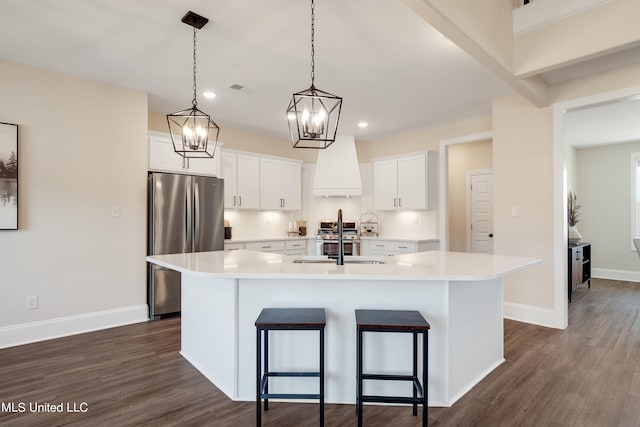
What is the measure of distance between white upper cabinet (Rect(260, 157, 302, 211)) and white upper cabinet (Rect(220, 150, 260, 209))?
5.2 inches

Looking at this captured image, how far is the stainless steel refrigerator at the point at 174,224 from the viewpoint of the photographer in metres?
4.05

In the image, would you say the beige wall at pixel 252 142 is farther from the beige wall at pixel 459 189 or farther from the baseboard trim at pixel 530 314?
the baseboard trim at pixel 530 314

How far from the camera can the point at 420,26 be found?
265cm

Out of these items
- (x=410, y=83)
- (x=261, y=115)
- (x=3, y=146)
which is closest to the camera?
(x=3, y=146)

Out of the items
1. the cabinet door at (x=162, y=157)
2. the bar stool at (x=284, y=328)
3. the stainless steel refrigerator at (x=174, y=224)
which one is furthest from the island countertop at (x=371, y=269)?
the cabinet door at (x=162, y=157)

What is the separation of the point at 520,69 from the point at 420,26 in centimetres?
100

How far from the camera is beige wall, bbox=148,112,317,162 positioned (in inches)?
189

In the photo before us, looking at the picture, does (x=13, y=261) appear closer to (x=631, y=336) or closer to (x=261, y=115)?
(x=261, y=115)

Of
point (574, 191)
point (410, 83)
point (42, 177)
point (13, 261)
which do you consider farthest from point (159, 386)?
point (574, 191)

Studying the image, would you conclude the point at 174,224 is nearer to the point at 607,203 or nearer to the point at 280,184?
the point at 280,184

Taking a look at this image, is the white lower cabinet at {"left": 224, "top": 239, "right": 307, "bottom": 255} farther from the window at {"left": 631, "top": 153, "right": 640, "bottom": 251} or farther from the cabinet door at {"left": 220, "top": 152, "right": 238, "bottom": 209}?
the window at {"left": 631, "top": 153, "right": 640, "bottom": 251}

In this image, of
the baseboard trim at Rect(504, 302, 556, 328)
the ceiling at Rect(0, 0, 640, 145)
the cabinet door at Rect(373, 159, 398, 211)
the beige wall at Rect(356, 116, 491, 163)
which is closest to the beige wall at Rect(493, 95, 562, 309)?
the baseboard trim at Rect(504, 302, 556, 328)

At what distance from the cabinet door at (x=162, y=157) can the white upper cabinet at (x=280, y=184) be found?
62.3 inches

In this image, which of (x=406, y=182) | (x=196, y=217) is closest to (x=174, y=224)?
(x=196, y=217)
